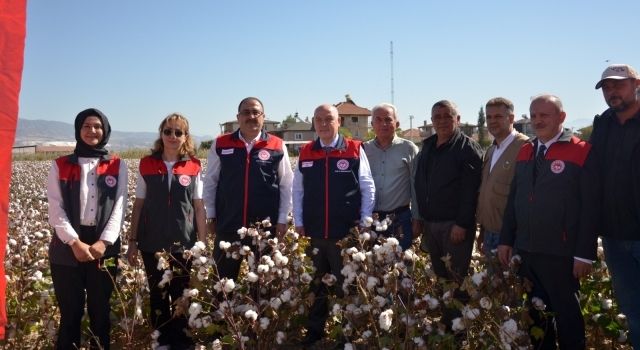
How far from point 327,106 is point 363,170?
65 centimetres

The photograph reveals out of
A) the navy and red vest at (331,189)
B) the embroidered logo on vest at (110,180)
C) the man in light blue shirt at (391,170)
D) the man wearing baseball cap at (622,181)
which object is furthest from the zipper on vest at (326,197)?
the man wearing baseball cap at (622,181)

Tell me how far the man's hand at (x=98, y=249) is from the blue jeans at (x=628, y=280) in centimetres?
360

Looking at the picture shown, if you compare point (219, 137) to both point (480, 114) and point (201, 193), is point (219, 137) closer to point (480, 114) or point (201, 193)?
point (201, 193)

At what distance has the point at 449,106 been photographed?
15.8 feet

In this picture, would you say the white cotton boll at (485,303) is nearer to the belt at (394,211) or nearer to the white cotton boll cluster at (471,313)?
the white cotton boll cluster at (471,313)

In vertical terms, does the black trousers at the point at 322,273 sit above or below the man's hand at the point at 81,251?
below

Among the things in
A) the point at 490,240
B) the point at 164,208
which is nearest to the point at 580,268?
the point at 490,240

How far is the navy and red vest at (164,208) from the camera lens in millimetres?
4473

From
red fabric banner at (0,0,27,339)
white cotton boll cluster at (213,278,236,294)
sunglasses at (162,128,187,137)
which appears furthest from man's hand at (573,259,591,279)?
red fabric banner at (0,0,27,339)

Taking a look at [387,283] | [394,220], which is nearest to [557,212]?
[387,283]

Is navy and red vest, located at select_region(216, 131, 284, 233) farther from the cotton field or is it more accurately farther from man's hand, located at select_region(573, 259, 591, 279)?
man's hand, located at select_region(573, 259, 591, 279)

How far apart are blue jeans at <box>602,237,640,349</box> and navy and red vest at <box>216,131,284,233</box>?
8.80ft

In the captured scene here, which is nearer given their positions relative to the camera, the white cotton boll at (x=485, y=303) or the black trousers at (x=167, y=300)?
the white cotton boll at (x=485, y=303)

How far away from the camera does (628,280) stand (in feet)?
12.0
